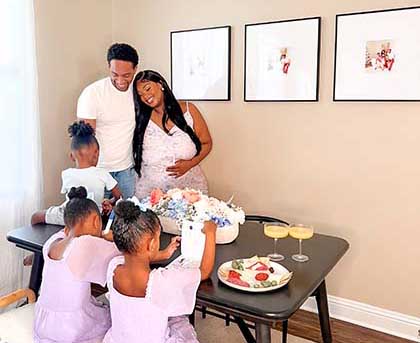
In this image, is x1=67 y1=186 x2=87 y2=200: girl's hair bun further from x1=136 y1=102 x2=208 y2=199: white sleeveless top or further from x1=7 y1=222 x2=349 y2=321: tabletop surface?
x1=136 y1=102 x2=208 y2=199: white sleeveless top

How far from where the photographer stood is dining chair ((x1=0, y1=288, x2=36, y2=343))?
1884 millimetres

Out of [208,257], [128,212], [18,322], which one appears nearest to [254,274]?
[208,257]

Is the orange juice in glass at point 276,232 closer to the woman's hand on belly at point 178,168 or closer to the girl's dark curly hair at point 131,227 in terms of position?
the girl's dark curly hair at point 131,227

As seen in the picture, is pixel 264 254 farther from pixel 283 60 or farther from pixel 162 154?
pixel 283 60

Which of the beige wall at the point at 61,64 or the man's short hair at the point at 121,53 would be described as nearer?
the man's short hair at the point at 121,53

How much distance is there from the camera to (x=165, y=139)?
2.74 m

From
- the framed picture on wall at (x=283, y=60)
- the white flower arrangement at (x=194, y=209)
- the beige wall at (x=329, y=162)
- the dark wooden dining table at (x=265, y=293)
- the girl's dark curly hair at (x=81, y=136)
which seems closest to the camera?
the dark wooden dining table at (x=265, y=293)

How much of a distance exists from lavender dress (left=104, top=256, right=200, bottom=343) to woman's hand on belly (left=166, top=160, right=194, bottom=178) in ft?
3.82

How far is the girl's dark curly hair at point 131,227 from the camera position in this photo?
158 cm

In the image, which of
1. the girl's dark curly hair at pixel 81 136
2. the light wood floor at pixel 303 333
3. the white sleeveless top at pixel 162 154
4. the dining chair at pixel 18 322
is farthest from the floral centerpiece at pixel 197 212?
the light wood floor at pixel 303 333

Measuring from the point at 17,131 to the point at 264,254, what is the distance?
5.89ft

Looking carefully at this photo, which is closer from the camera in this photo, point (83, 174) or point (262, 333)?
point (262, 333)

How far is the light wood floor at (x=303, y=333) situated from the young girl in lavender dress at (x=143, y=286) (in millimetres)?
1113

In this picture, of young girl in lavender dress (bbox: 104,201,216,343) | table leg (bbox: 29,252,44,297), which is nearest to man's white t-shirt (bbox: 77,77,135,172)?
table leg (bbox: 29,252,44,297)
